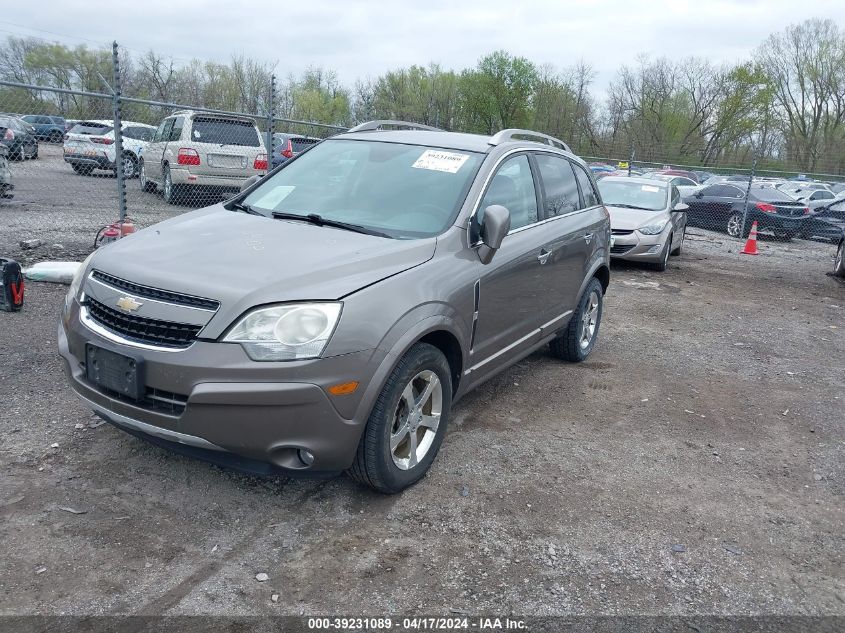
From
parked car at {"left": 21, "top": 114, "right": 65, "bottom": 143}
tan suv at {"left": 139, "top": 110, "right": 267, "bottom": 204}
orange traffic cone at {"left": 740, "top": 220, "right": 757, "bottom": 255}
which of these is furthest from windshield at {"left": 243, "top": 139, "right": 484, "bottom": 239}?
orange traffic cone at {"left": 740, "top": 220, "right": 757, "bottom": 255}

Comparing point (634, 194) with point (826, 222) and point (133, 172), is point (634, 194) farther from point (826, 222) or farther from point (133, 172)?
point (133, 172)

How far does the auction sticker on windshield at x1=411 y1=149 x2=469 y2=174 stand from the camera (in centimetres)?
428

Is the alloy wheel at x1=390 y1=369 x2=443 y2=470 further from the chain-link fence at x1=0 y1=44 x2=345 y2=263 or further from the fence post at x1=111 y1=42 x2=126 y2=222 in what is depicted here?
the fence post at x1=111 y1=42 x2=126 y2=222

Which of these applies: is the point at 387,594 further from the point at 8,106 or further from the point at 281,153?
the point at 281,153

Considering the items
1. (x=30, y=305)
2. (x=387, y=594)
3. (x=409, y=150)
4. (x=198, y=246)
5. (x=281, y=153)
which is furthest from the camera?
(x=281, y=153)

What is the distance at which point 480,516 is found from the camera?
3.42 metres

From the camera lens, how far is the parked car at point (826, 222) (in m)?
17.6

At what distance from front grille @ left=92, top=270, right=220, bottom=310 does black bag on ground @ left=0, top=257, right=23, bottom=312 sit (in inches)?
132

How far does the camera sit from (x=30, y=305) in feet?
20.8

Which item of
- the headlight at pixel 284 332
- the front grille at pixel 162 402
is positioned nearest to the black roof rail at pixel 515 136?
the headlight at pixel 284 332

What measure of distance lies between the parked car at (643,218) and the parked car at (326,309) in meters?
6.93

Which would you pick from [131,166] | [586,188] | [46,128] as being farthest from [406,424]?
[131,166]

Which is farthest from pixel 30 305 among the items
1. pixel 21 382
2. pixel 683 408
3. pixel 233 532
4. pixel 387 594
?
pixel 683 408

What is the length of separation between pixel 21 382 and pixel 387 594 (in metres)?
3.22
